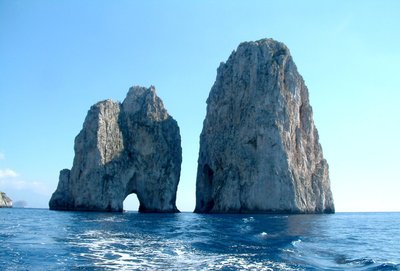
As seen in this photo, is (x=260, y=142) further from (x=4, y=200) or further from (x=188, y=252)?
(x=4, y=200)

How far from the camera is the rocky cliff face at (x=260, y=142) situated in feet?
258

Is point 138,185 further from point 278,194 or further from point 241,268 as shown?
point 241,268

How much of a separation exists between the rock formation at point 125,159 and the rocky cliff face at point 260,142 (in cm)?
798

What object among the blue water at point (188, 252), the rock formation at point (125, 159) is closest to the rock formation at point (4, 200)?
the rock formation at point (125, 159)

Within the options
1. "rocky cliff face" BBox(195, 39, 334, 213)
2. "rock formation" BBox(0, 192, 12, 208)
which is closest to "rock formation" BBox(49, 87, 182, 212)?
"rocky cliff face" BBox(195, 39, 334, 213)

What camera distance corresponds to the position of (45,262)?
1825 cm

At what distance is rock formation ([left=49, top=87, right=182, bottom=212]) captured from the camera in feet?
274

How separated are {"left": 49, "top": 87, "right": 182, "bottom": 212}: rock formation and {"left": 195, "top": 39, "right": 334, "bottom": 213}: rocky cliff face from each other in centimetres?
798

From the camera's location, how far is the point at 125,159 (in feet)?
294

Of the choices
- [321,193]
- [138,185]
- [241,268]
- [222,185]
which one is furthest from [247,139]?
[241,268]

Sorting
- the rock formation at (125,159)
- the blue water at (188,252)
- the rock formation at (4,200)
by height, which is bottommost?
the blue water at (188,252)

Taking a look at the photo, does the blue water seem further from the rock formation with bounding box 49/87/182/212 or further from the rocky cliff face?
the rock formation with bounding box 49/87/182/212

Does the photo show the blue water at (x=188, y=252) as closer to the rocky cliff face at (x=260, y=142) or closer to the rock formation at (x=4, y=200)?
the rocky cliff face at (x=260, y=142)

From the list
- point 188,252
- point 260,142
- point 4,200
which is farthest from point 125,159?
point 188,252
